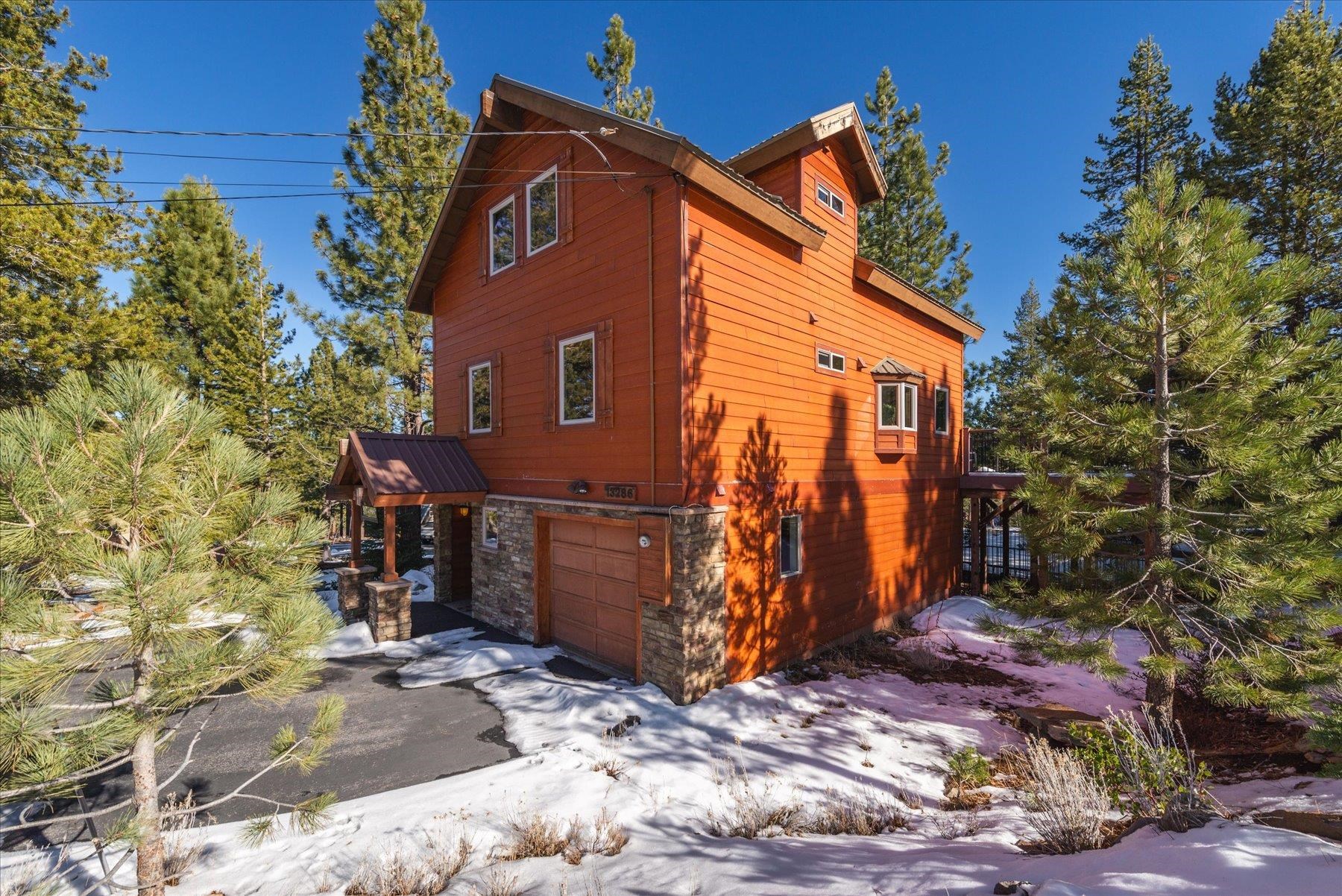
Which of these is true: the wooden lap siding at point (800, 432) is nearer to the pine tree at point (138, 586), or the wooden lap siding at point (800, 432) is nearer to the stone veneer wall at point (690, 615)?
the stone veneer wall at point (690, 615)

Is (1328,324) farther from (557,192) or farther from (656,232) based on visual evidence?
(557,192)

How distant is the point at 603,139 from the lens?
8930mm

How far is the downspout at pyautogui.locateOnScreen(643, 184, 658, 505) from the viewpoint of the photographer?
8031 millimetres

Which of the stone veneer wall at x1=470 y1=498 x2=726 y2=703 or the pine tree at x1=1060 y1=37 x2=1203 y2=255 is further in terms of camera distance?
the pine tree at x1=1060 y1=37 x2=1203 y2=255

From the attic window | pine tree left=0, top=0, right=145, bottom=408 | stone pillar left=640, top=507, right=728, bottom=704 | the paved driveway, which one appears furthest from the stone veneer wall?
pine tree left=0, top=0, right=145, bottom=408

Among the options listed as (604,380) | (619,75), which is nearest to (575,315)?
(604,380)

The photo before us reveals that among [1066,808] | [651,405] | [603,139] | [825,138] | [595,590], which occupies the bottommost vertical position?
[1066,808]

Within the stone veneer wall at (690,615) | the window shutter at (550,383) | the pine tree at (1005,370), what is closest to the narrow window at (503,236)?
the window shutter at (550,383)

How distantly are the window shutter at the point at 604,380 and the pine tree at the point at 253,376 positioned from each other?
15724 mm

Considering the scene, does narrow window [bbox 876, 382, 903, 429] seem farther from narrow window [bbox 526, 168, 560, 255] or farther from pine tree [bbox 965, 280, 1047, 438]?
pine tree [bbox 965, 280, 1047, 438]

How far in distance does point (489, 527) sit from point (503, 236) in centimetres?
654

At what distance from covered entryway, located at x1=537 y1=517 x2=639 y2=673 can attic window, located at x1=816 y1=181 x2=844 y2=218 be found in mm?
7965

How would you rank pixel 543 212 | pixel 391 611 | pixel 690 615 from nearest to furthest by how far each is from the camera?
pixel 690 615
pixel 543 212
pixel 391 611

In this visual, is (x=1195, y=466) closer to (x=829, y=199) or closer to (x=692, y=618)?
(x=692, y=618)
